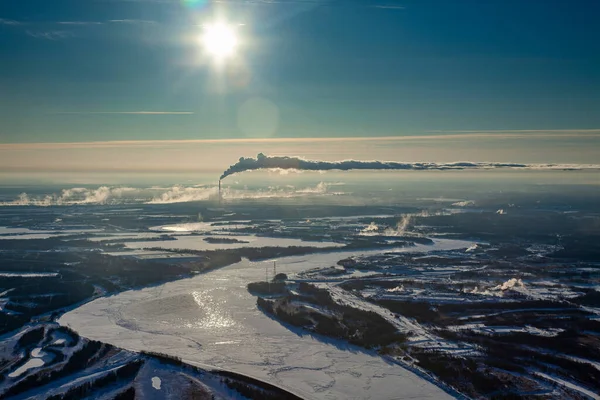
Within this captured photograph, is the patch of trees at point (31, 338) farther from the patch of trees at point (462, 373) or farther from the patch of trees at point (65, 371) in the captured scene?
the patch of trees at point (462, 373)

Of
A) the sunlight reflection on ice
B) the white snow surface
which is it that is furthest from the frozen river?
the white snow surface

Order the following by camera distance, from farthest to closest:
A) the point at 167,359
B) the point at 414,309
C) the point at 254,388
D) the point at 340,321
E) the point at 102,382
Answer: the point at 414,309 < the point at 340,321 < the point at 167,359 < the point at 102,382 < the point at 254,388

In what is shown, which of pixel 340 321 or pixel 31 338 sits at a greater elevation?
pixel 340 321

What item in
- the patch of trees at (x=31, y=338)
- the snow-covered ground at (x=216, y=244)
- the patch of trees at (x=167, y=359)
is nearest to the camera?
the patch of trees at (x=167, y=359)

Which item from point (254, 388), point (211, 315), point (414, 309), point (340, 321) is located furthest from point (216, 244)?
point (254, 388)

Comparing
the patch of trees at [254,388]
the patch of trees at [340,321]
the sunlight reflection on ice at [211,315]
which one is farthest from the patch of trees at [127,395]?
the patch of trees at [340,321]

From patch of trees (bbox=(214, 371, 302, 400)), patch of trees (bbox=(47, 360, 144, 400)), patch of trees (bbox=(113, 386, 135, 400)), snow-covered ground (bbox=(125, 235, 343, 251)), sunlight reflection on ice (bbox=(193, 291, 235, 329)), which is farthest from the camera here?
snow-covered ground (bbox=(125, 235, 343, 251))

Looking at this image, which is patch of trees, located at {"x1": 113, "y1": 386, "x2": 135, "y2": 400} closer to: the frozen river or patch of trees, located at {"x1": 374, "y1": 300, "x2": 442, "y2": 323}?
the frozen river

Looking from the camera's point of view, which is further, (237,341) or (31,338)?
(31,338)

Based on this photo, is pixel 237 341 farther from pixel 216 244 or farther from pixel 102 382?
pixel 216 244

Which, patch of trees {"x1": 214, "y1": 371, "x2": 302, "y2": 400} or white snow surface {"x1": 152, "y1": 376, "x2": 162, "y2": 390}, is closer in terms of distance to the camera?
patch of trees {"x1": 214, "y1": 371, "x2": 302, "y2": 400}
